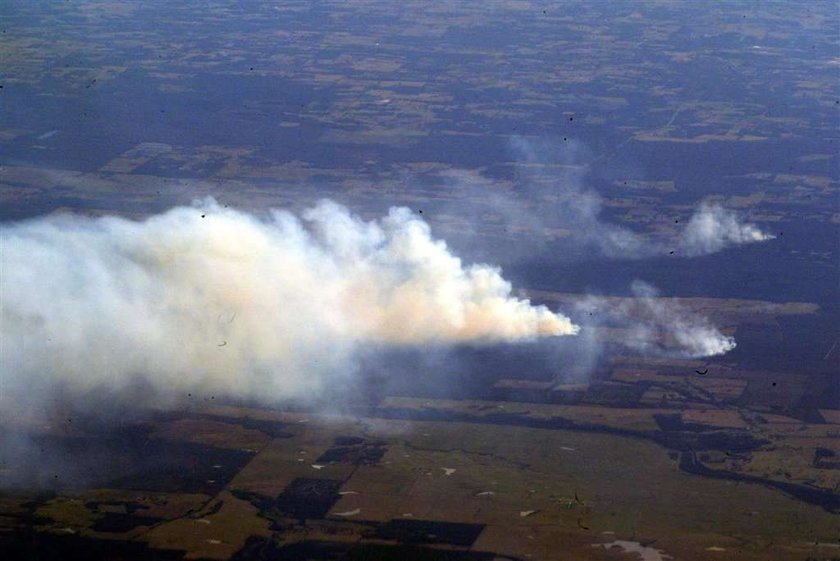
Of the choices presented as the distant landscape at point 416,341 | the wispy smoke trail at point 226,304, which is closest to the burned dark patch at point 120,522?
the distant landscape at point 416,341

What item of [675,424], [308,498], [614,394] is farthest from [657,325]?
[308,498]

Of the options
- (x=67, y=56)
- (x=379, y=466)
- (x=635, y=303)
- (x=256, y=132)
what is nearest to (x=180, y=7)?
(x=67, y=56)

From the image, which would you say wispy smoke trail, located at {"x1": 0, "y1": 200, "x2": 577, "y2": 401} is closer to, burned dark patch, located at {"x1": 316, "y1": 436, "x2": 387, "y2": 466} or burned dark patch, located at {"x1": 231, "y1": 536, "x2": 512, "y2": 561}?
burned dark patch, located at {"x1": 316, "y1": 436, "x2": 387, "y2": 466}

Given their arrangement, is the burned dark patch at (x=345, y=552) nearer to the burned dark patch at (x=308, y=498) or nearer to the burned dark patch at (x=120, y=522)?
the burned dark patch at (x=308, y=498)

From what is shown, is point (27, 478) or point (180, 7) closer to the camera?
point (27, 478)

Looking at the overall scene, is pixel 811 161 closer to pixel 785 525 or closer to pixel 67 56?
pixel 785 525

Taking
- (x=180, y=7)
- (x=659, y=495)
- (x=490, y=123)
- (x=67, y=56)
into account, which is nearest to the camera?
(x=659, y=495)
